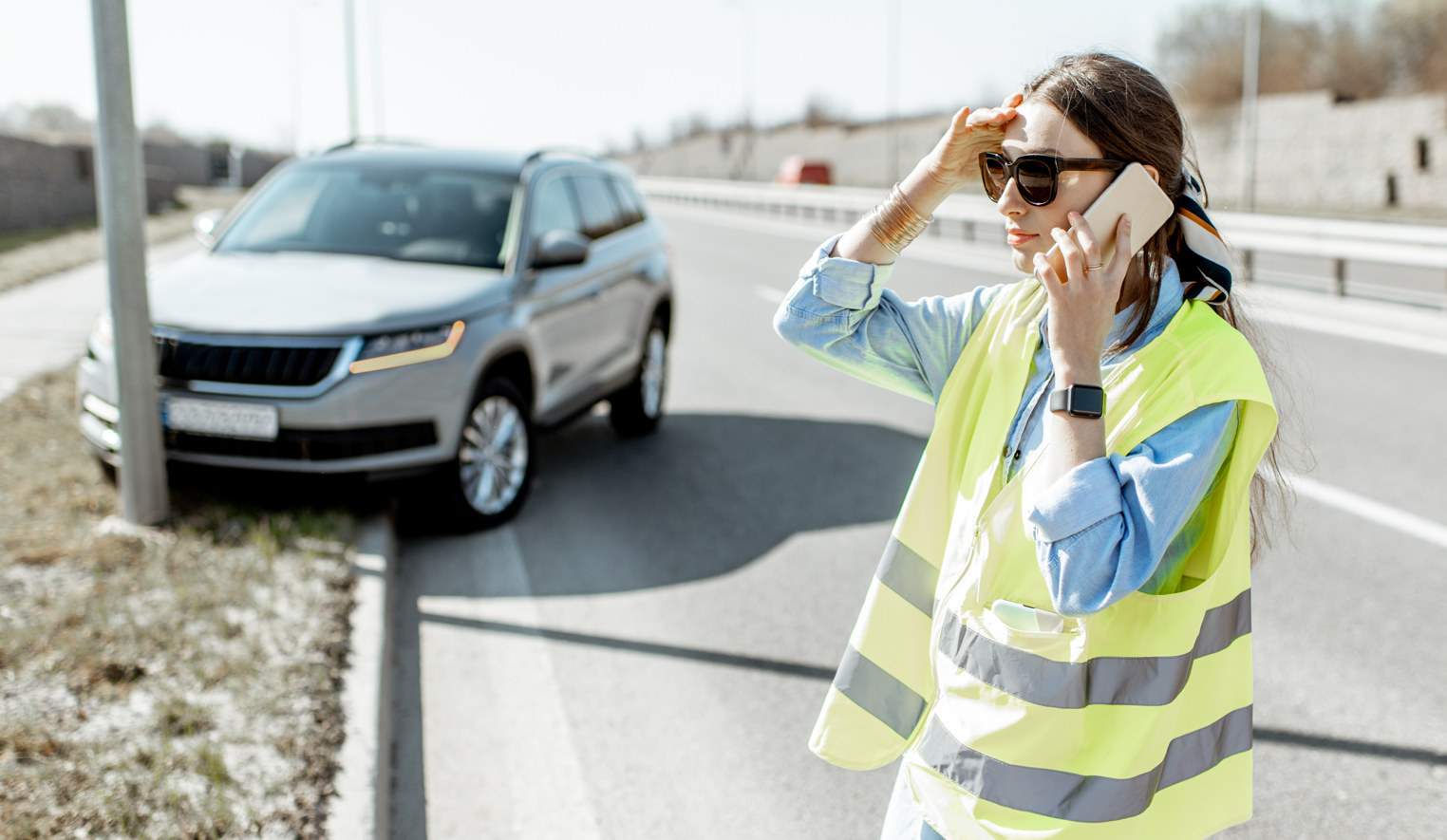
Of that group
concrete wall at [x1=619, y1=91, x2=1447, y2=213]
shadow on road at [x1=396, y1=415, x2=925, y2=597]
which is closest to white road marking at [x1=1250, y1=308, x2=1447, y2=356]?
shadow on road at [x1=396, y1=415, x2=925, y2=597]

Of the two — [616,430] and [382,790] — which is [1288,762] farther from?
[616,430]

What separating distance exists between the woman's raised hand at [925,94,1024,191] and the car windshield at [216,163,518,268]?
4.73 m

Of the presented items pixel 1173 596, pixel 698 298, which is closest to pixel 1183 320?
pixel 1173 596

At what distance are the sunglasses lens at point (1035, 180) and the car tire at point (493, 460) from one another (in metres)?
4.26

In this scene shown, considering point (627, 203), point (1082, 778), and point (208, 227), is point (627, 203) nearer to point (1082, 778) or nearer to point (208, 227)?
point (208, 227)

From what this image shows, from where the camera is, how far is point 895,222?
1.97 meters

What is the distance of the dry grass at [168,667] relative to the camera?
10.2 feet

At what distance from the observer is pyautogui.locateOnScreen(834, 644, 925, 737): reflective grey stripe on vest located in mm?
1950

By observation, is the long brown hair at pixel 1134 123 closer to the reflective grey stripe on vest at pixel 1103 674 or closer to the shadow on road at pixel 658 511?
the reflective grey stripe on vest at pixel 1103 674

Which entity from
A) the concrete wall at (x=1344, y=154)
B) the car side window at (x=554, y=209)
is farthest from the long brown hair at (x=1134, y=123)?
the concrete wall at (x=1344, y=154)

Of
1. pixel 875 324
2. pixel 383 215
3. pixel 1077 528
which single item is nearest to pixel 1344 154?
pixel 383 215

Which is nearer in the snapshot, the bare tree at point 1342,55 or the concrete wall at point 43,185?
the concrete wall at point 43,185

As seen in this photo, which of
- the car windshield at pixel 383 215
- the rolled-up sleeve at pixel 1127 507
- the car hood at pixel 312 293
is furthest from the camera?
the car windshield at pixel 383 215

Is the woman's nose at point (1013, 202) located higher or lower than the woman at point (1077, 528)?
higher
